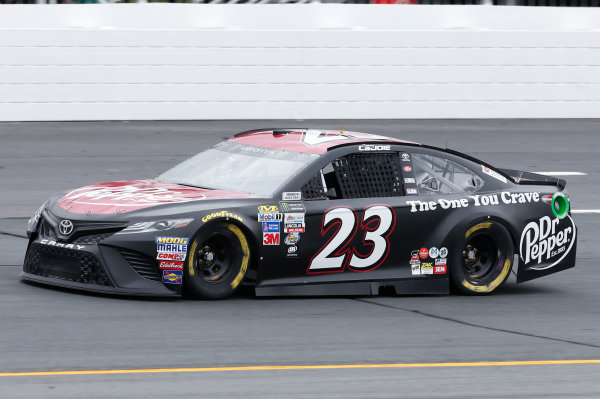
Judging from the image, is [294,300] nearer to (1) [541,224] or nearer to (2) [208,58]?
(1) [541,224]

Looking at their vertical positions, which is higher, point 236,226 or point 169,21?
point 169,21

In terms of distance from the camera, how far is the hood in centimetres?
847

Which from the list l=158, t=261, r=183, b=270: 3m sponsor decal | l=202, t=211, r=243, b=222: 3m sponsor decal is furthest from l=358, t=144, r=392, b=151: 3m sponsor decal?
l=158, t=261, r=183, b=270: 3m sponsor decal

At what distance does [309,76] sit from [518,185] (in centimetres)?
1140

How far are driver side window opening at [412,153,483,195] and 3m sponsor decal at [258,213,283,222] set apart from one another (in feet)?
4.22

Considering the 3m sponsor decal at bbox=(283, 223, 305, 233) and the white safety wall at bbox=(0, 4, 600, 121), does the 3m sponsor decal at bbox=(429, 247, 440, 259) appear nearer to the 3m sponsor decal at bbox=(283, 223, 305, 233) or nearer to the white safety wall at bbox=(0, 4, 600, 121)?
the 3m sponsor decal at bbox=(283, 223, 305, 233)

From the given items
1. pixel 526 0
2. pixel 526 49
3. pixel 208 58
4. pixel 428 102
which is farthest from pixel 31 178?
pixel 526 0

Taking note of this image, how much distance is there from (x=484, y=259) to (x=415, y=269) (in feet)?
2.34

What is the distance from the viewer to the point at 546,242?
31.9 ft

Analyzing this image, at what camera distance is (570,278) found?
34.3 feet

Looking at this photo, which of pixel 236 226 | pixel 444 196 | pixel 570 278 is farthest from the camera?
pixel 570 278

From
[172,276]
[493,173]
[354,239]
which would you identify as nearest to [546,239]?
[493,173]

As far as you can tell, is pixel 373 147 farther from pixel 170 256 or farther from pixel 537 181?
pixel 170 256

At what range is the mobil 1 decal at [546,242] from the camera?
31.6 feet
